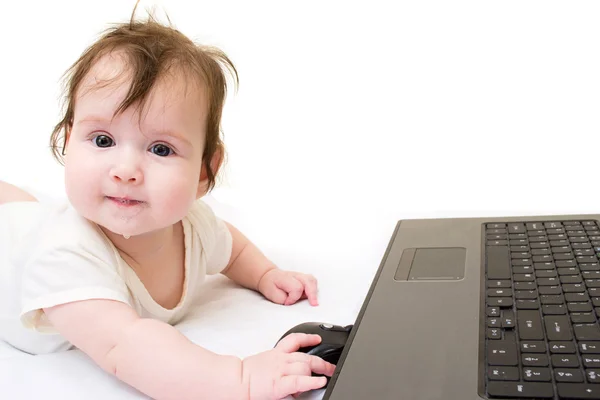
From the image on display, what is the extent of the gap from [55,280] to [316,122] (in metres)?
1.06

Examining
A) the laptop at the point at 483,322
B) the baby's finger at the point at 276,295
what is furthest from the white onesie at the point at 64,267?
the laptop at the point at 483,322

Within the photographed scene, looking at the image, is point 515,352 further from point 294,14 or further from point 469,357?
point 294,14

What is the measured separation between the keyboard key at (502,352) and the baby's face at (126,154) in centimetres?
47

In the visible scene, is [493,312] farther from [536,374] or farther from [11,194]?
[11,194]

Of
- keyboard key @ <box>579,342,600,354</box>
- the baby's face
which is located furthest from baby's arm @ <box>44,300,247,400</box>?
keyboard key @ <box>579,342,600,354</box>

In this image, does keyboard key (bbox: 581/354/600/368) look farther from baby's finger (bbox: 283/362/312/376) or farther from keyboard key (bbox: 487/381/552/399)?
baby's finger (bbox: 283/362/312/376)

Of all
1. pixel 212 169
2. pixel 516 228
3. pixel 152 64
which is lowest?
pixel 516 228

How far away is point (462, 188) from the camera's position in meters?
1.74

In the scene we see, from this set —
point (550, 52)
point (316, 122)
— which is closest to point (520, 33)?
point (550, 52)

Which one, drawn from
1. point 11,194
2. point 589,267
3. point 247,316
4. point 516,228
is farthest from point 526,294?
point 11,194

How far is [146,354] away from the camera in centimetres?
85

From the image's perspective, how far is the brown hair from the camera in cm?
95

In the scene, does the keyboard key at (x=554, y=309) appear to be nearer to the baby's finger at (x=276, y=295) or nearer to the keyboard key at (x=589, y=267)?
the keyboard key at (x=589, y=267)

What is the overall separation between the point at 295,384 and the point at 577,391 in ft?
1.02
